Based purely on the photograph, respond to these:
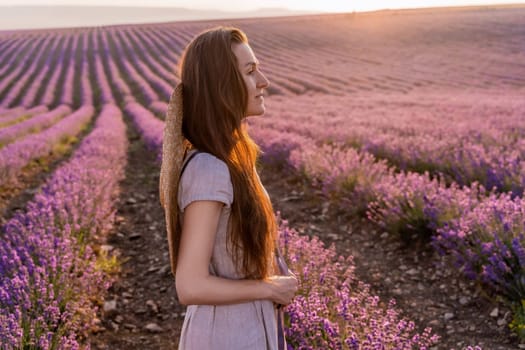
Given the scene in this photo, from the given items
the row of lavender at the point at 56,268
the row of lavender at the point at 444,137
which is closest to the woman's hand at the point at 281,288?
the row of lavender at the point at 56,268

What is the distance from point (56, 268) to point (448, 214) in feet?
10.2

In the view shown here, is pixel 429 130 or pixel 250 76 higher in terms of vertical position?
pixel 250 76

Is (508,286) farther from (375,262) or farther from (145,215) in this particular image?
(145,215)

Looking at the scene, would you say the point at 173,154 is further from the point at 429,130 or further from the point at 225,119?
the point at 429,130

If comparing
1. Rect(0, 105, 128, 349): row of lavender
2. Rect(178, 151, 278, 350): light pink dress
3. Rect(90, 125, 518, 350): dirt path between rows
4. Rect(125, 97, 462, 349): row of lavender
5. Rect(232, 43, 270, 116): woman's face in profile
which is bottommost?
Rect(90, 125, 518, 350): dirt path between rows

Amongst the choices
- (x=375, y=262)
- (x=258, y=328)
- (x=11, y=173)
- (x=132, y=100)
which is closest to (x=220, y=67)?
(x=258, y=328)

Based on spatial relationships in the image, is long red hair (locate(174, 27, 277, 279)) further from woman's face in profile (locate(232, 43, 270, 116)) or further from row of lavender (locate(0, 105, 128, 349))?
row of lavender (locate(0, 105, 128, 349))

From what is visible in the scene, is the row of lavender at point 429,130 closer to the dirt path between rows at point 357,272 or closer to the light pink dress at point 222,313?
the dirt path between rows at point 357,272

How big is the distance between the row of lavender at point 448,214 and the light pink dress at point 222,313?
2.05 metres

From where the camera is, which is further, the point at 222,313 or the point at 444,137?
the point at 444,137

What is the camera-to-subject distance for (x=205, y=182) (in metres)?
1.34

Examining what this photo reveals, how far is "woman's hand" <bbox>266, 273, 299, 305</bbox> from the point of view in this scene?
5.15ft

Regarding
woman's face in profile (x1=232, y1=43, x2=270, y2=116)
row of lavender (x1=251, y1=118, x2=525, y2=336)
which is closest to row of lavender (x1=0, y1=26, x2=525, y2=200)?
row of lavender (x1=251, y1=118, x2=525, y2=336)

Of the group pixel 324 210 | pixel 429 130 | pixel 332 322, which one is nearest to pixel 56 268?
pixel 332 322
